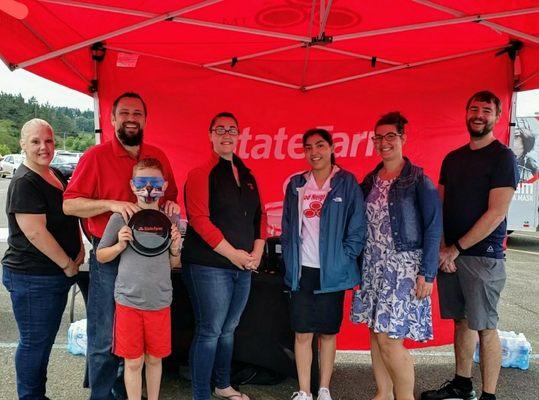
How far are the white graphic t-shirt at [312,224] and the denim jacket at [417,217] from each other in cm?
41

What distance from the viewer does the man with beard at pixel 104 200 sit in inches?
88.4

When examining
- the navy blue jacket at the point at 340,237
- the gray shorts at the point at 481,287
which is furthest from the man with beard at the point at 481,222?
the navy blue jacket at the point at 340,237

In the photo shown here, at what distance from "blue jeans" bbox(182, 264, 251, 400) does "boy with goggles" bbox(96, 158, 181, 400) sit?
22 centimetres

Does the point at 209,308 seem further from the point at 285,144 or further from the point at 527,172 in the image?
the point at 527,172

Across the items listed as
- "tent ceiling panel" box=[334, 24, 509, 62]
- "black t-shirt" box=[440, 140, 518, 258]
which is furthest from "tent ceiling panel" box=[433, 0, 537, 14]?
"black t-shirt" box=[440, 140, 518, 258]

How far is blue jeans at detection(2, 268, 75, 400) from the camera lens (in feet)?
7.75

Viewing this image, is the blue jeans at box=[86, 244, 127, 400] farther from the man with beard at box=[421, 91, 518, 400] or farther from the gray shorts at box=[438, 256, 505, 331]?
the gray shorts at box=[438, 256, 505, 331]

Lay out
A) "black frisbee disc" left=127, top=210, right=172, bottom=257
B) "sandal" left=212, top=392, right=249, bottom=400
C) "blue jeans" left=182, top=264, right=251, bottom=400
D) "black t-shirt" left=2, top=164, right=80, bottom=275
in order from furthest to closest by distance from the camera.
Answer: "sandal" left=212, top=392, right=249, bottom=400, "blue jeans" left=182, top=264, right=251, bottom=400, "black t-shirt" left=2, top=164, right=80, bottom=275, "black frisbee disc" left=127, top=210, right=172, bottom=257

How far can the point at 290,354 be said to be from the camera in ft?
9.45

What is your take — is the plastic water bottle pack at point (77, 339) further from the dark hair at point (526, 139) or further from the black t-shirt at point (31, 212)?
the dark hair at point (526, 139)

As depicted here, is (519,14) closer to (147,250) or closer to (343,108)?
(343,108)

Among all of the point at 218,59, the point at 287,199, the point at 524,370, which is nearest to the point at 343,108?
the point at 218,59

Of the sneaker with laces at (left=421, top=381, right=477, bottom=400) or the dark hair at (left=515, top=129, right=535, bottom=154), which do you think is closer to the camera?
the sneaker with laces at (left=421, top=381, right=477, bottom=400)

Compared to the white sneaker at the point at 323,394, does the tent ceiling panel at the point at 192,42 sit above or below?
above
